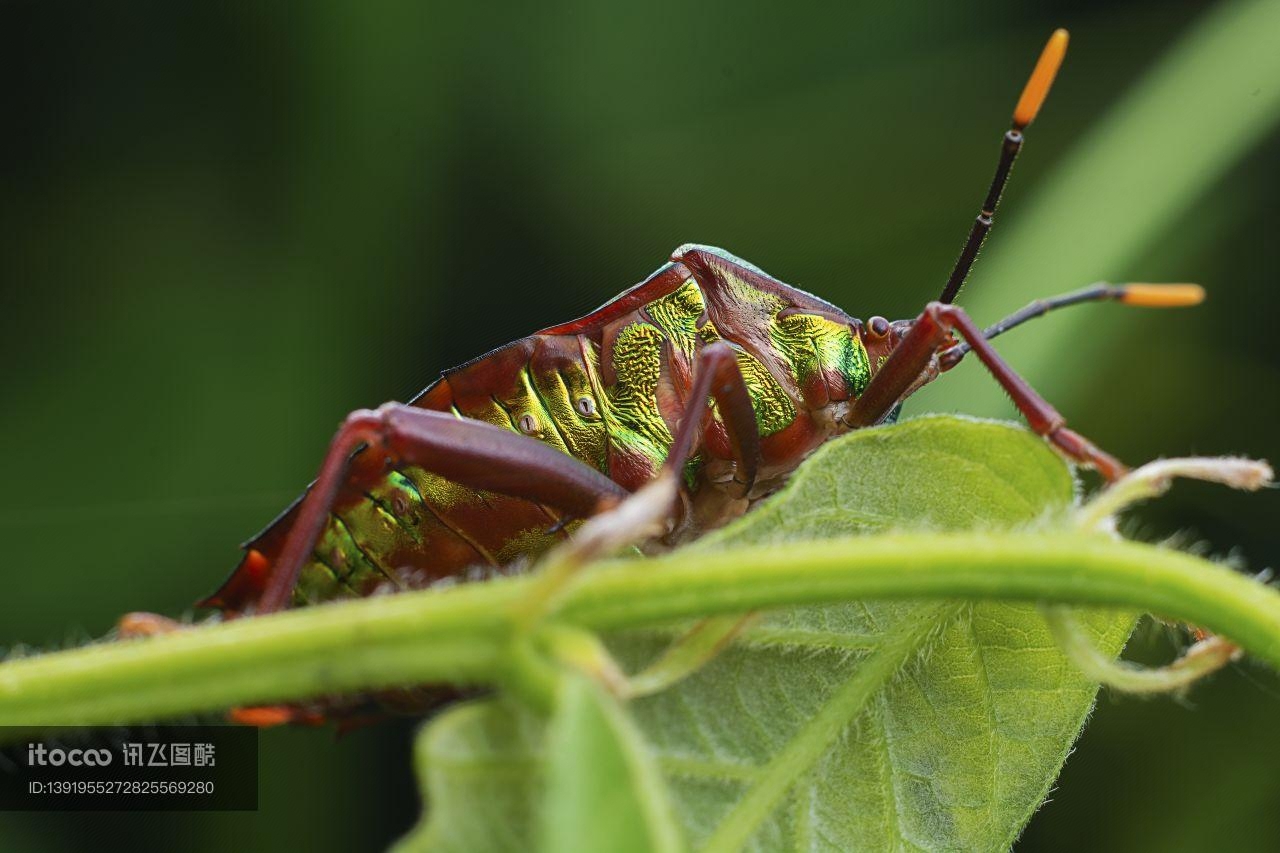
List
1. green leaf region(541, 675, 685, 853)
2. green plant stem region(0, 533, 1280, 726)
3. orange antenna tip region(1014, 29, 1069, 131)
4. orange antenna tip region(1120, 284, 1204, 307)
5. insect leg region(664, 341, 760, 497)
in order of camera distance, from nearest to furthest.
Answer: green leaf region(541, 675, 685, 853) → green plant stem region(0, 533, 1280, 726) → insect leg region(664, 341, 760, 497) → orange antenna tip region(1120, 284, 1204, 307) → orange antenna tip region(1014, 29, 1069, 131)

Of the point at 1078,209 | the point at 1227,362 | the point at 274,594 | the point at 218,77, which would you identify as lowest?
the point at 274,594

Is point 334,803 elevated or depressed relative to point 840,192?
depressed

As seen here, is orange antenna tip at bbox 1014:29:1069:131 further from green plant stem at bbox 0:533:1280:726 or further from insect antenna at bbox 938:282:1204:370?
green plant stem at bbox 0:533:1280:726

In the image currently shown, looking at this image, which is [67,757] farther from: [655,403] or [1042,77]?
[1042,77]

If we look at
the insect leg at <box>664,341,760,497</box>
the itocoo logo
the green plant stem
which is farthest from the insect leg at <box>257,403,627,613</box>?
the green plant stem

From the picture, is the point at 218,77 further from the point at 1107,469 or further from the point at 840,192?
the point at 1107,469

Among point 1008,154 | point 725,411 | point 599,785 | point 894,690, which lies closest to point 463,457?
point 725,411

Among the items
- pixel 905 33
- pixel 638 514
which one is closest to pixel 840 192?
pixel 905 33
